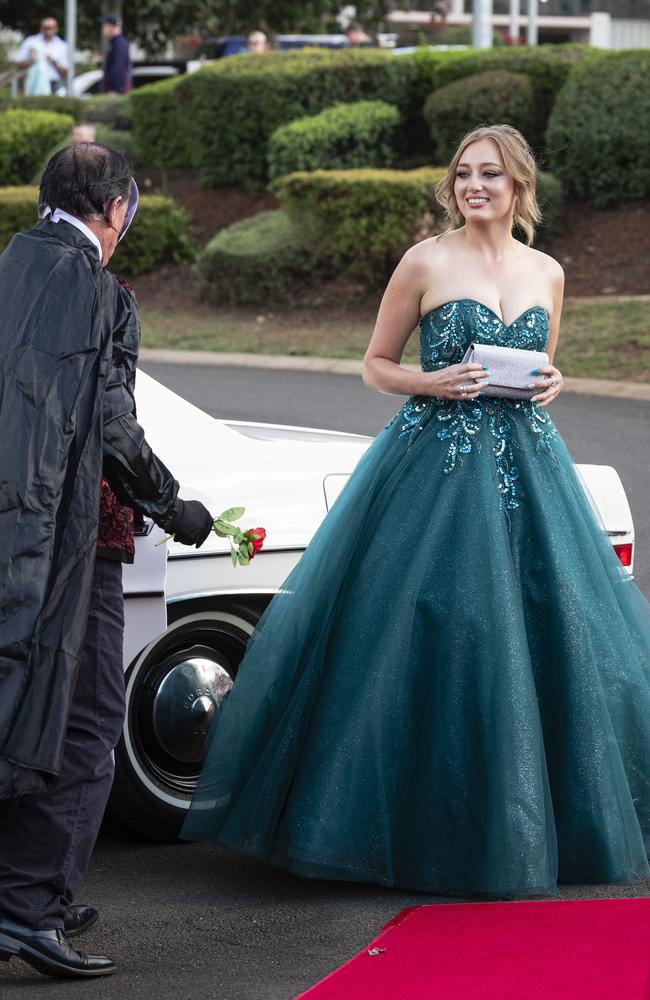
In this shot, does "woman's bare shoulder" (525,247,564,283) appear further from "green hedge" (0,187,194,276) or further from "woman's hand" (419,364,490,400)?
"green hedge" (0,187,194,276)

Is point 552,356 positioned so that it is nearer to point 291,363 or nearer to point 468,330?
point 468,330

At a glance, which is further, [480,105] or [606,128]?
[480,105]

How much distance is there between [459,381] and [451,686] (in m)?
0.84

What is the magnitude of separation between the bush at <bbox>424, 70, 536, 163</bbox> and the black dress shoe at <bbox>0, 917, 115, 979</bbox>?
15.8 m

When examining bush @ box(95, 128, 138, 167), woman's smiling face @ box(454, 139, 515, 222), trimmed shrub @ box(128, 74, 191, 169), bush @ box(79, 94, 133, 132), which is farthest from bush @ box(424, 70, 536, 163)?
woman's smiling face @ box(454, 139, 515, 222)

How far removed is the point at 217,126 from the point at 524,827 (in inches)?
722

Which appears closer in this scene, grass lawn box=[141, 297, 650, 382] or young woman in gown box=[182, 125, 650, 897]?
young woman in gown box=[182, 125, 650, 897]

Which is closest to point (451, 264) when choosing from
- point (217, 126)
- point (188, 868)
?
point (188, 868)

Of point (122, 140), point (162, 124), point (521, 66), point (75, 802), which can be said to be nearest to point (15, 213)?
point (162, 124)

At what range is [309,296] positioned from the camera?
1800 cm

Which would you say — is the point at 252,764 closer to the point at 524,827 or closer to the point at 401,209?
the point at 524,827

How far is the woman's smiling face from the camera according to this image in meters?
4.57

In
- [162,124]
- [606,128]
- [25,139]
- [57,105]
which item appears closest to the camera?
[606,128]

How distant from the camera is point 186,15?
41.2m
